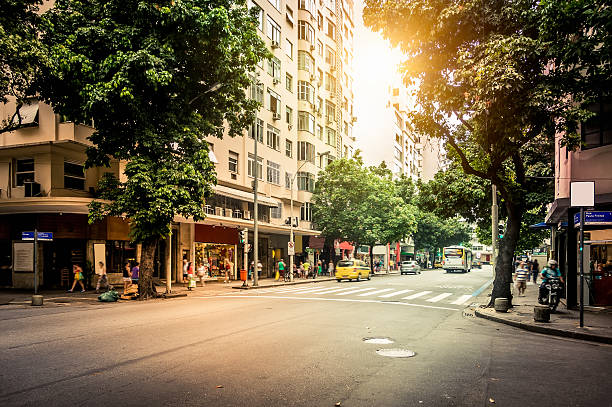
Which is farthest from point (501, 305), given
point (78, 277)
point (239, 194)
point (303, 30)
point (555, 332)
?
point (303, 30)

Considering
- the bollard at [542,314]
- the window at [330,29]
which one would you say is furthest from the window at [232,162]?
the window at [330,29]

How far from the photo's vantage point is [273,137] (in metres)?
40.0

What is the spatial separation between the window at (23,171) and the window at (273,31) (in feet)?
72.3

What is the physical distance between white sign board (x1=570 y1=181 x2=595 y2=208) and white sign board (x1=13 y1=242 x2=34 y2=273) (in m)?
23.7

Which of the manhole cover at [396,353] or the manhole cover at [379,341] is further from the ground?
the manhole cover at [396,353]

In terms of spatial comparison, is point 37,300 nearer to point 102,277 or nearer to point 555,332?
point 102,277

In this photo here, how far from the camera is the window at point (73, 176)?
925 inches

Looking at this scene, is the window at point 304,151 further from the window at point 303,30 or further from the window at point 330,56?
the window at point 330,56

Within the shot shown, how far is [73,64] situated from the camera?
55.4 ft

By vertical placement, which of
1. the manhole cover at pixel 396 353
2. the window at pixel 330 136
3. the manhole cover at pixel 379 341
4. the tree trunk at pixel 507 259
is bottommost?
the manhole cover at pixel 379 341

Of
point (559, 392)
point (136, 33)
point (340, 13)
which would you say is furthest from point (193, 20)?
point (340, 13)

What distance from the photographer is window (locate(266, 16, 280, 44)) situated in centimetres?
3906

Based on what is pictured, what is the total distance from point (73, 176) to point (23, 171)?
2.45 meters

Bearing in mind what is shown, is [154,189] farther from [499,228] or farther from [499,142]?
[499,228]
